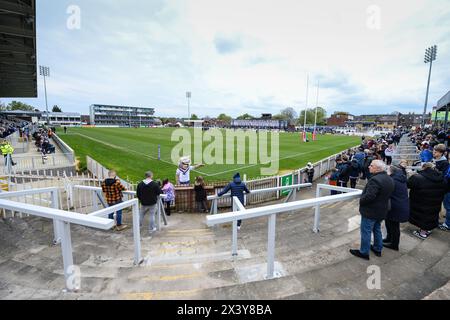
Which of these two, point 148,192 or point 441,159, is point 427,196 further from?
point 148,192

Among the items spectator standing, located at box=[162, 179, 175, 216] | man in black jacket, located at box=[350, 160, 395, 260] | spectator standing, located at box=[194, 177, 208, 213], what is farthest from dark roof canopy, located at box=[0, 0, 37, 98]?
man in black jacket, located at box=[350, 160, 395, 260]

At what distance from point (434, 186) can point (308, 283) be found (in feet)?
10.6

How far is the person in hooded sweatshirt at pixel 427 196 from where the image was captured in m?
4.13

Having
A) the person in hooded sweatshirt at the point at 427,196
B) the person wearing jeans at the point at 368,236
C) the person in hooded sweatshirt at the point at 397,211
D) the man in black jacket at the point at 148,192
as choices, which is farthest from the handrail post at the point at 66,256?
the person in hooded sweatshirt at the point at 427,196

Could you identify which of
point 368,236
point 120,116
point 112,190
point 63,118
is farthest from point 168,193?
→ point 120,116

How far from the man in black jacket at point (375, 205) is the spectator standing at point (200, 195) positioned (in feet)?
15.9

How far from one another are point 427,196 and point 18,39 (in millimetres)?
20577

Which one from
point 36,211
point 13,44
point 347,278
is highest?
point 13,44

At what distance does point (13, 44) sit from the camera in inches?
566

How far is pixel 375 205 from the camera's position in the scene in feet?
11.1

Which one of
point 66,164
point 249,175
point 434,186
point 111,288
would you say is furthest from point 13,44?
point 434,186
